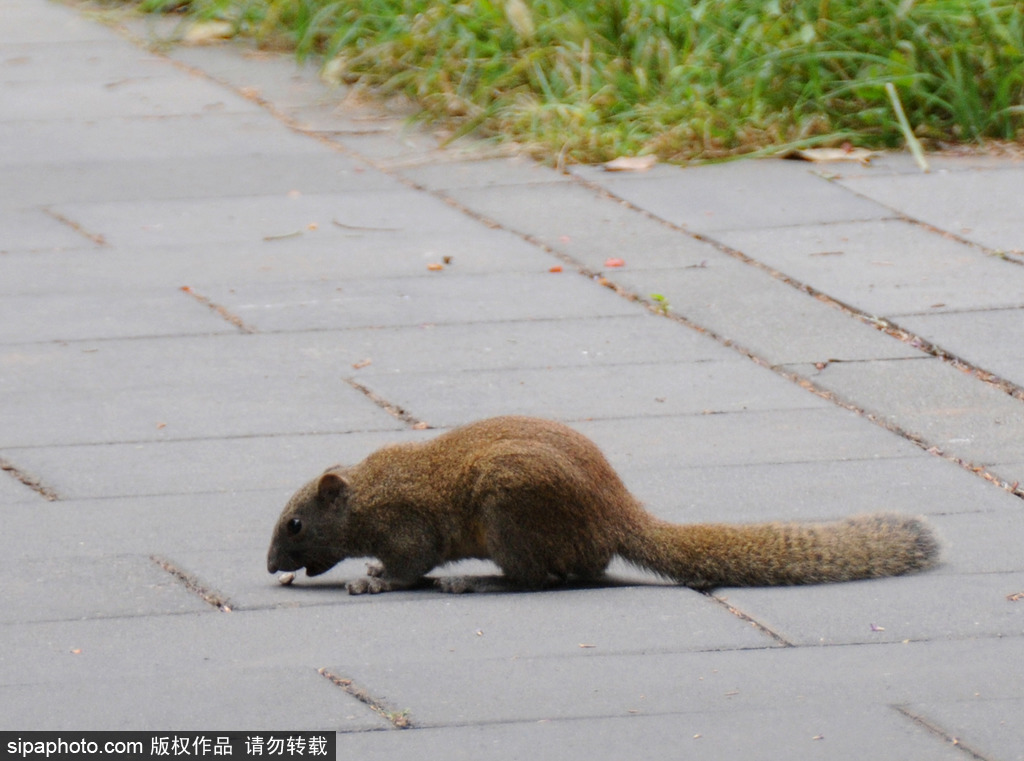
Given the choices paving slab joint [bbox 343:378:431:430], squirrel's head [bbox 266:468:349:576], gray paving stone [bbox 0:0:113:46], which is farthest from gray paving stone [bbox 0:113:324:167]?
squirrel's head [bbox 266:468:349:576]

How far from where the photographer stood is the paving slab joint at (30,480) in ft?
17.7

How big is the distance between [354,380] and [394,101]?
5.48 meters

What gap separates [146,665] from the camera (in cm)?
407

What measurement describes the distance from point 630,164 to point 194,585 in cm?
568

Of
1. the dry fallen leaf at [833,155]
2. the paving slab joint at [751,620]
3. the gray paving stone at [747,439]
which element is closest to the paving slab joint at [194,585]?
the paving slab joint at [751,620]

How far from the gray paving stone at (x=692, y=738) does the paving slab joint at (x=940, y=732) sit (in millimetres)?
14

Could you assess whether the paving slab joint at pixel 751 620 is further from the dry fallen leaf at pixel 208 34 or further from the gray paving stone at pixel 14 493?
the dry fallen leaf at pixel 208 34

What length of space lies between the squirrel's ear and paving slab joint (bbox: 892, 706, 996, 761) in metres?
1.81

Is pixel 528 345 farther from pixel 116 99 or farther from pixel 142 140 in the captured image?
pixel 116 99

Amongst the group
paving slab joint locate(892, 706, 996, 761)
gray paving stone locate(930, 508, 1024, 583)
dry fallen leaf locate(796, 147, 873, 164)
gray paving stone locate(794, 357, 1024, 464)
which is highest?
paving slab joint locate(892, 706, 996, 761)

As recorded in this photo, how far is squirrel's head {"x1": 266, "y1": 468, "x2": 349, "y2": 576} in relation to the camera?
479cm

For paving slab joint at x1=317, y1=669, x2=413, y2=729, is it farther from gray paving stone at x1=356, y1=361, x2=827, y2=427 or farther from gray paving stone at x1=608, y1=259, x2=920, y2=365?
gray paving stone at x1=608, y1=259, x2=920, y2=365

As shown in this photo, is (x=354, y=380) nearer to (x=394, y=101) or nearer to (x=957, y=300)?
(x=957, y=300)

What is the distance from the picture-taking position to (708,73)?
10570 millimetres
